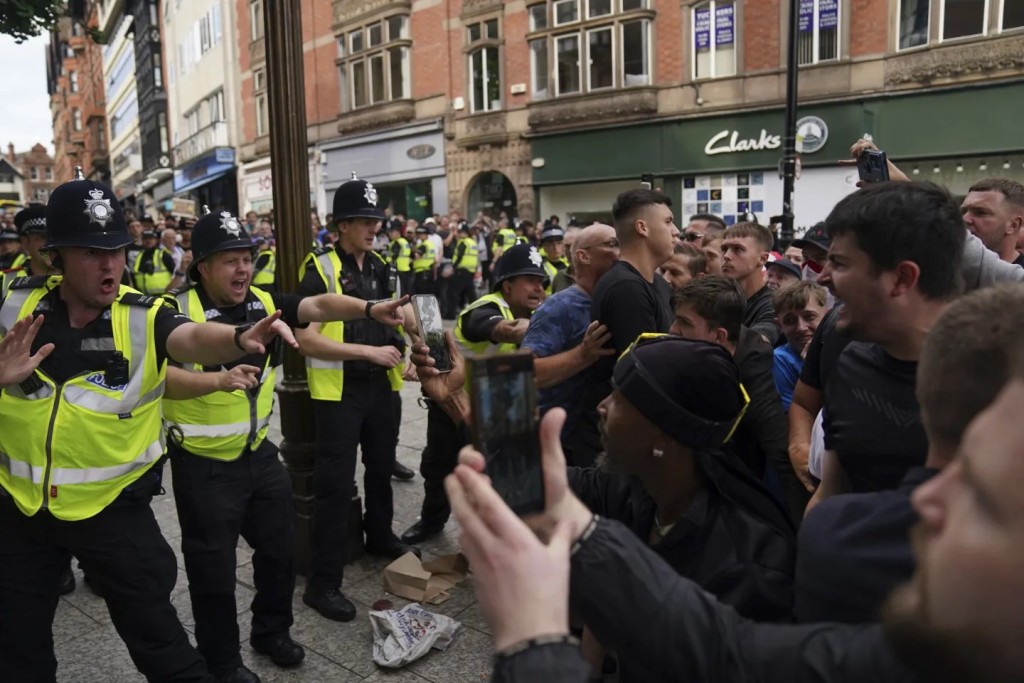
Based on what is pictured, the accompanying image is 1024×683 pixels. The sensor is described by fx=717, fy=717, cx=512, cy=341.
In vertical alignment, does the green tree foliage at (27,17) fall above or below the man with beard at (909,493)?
above

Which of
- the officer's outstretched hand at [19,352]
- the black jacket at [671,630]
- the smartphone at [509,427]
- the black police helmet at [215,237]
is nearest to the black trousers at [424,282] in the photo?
the black police helmet at [215,237]

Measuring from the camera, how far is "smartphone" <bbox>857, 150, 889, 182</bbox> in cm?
295

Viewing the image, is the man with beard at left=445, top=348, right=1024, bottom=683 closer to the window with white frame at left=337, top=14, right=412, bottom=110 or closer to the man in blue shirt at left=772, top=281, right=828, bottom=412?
the man in blue shirt at left=772, top=281, right=828, bottom=412

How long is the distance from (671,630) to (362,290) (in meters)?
3.32

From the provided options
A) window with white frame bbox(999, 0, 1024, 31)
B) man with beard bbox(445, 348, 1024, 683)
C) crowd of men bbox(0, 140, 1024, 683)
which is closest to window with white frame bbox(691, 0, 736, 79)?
window with white frame bbox(999, 0, 1024, 31)

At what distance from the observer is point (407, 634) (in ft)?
11.3

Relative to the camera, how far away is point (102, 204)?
266 cm

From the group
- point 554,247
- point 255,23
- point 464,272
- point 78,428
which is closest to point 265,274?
point 554,247

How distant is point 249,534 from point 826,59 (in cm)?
1727

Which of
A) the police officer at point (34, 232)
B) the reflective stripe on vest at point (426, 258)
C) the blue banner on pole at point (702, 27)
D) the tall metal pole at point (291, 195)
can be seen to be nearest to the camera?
the tall metal pole at point (291, 195)

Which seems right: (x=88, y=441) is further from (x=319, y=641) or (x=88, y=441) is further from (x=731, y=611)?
(x=731, y=611)

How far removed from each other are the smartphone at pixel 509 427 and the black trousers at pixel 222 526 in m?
2.38

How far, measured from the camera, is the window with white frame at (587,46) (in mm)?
18922

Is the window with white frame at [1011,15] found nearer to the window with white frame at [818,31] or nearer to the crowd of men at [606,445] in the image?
the window with white frame at [818,31]
